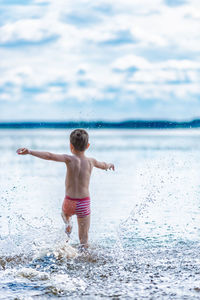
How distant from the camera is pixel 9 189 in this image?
12.5 meters

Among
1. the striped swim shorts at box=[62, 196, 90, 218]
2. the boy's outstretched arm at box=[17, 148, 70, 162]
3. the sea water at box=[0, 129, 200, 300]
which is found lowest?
the sea water at box=[0, 129, 200, 300]

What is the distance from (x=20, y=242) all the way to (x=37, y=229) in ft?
0.99

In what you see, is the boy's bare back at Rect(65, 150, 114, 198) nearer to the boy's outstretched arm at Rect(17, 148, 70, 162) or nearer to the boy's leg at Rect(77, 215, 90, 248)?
the boy's outstretched arm at Rect(17, 148, 70, 162)

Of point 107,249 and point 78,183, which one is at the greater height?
point 78,183

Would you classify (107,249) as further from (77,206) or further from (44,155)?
(44,155)

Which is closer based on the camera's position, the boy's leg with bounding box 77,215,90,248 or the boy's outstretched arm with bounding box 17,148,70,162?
the boy's outstretched arm with bounding box 17,148,70,162

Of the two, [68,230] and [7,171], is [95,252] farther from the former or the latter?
[7,171]

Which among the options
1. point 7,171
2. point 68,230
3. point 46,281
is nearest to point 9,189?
point 7,171

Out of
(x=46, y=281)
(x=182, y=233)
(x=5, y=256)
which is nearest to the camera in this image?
(x=46, y=281)

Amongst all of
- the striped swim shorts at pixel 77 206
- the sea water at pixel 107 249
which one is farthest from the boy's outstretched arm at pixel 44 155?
the sea water at pixel 107 249

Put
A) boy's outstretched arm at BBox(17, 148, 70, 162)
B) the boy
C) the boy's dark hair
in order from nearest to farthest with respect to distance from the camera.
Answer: boy's outstretched arm at BBox(17, 148, 70, 162)
the boy's dark hair
the boy

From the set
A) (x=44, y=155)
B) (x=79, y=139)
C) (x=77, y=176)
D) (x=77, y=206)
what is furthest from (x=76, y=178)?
(x=44, y=155)

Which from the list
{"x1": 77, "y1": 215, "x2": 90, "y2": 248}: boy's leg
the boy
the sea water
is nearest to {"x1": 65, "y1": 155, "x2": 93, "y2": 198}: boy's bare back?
the boy

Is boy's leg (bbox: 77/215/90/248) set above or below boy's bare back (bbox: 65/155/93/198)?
below
